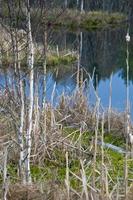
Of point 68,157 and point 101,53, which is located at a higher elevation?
point 68,157

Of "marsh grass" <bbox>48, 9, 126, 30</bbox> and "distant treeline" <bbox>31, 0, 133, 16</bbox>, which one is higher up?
"marsh grass" <bbox>48, 9, 126, 30</bbox>

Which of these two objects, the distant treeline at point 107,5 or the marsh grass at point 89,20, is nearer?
the marsh grass at point 89,20

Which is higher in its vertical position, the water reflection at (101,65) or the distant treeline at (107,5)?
the water reflection at (101,65)

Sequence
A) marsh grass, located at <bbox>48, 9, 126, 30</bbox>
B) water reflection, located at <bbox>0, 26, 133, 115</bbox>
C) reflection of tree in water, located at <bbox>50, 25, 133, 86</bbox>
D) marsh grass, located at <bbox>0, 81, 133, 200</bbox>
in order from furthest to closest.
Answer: marsh grass, located at <bbox>48, 9, 126, 30</bbox>, reflection of tree in water, located at <bbox>50, 25, 133, 86</bbox>, water reflection, located at <bbox>0, 26, 133, 115</bbox>, marsh grass, located at <bbox>0, 81, 133, 200</bbox>

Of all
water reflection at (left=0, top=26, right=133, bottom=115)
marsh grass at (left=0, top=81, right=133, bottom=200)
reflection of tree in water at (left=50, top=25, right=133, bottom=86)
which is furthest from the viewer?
reflection of tree in water at (left=50, top=25, right=133, bottom=86)

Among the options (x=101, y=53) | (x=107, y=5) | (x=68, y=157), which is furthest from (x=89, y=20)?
(x=68, y=157)

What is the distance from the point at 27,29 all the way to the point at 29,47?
142 mm

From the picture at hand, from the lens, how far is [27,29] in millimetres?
4543

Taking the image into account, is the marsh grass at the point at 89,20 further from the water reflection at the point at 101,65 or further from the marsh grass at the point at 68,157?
the marsh grass at the point at 68,157

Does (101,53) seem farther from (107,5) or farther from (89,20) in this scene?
(107,5)

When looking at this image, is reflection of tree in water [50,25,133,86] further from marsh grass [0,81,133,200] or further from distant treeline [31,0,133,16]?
distant treeline [31,0,133,16]

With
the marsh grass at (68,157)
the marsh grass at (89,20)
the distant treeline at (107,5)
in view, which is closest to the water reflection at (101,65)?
the marsh grass at (68,157)

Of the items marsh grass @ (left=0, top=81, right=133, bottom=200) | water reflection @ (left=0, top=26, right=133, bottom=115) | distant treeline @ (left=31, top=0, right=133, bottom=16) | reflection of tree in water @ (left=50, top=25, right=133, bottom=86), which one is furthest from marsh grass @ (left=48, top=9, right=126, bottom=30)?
marsh grass @ (left=0, top=81, right=133, bottom=200)

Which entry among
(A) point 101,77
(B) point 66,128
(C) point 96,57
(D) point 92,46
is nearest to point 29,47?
(B) point 66,128
